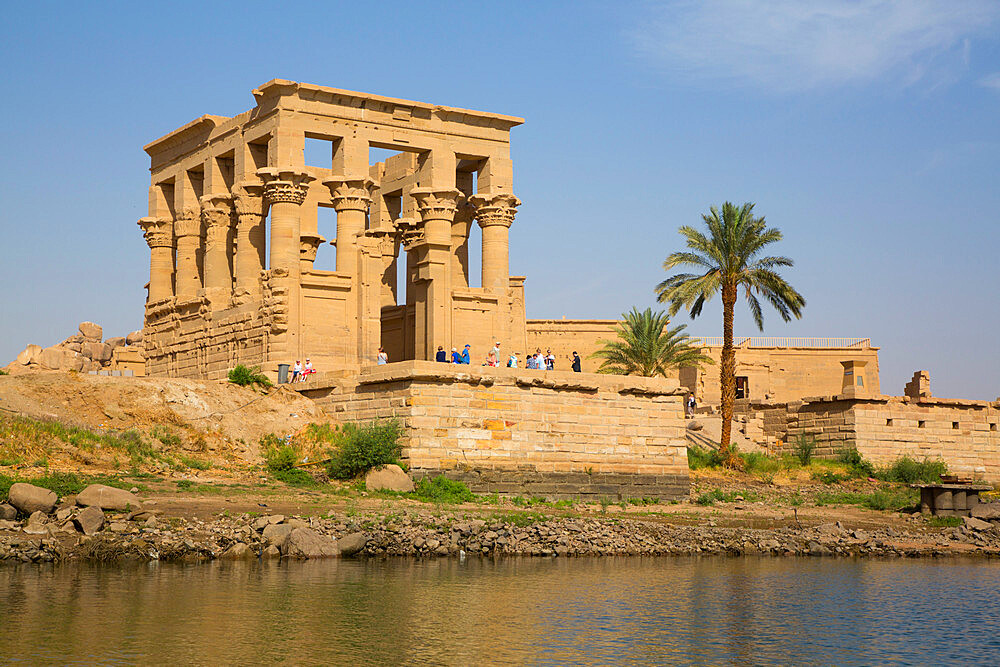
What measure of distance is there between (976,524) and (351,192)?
1832cm

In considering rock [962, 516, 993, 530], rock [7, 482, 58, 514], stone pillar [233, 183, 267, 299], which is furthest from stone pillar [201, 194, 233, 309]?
rock [962, 516, 993, 530]

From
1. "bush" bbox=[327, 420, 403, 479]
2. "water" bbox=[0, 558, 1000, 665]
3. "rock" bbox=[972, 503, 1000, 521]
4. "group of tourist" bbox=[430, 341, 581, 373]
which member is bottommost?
"water" bbox=[0, 558, 1000, 665]

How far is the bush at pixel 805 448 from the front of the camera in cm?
3872

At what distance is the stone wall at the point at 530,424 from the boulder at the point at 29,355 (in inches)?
970

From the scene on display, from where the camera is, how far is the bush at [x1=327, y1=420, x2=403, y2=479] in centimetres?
2588

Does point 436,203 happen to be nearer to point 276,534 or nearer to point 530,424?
point 530,424

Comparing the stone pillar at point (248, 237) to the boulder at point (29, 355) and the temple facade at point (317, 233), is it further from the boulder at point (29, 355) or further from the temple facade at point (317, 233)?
the boulder at point (29, 355)

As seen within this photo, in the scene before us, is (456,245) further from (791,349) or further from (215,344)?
(791,349)

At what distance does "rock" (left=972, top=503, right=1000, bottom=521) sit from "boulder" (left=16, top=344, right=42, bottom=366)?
37.0 m

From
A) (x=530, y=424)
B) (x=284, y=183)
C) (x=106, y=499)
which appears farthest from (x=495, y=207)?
(x=106, y=499)

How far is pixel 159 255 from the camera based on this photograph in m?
40.7

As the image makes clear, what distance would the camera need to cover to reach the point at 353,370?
30.3 metres

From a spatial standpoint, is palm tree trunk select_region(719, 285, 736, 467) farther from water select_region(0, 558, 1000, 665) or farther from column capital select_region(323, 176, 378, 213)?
water select_region(0, 558, 1000, 665)

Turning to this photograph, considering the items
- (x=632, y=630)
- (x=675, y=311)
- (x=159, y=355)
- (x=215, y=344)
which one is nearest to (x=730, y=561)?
(x=632, y=630)
